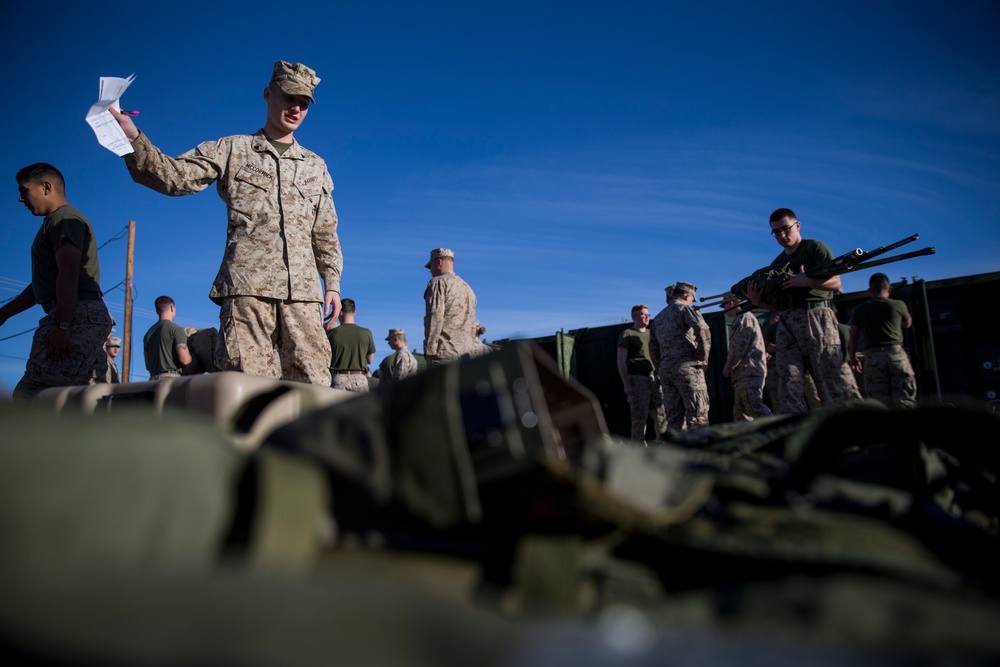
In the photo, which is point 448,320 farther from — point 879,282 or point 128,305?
point 128,305

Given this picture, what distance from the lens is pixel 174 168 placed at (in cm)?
322

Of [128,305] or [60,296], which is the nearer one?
[60,296]

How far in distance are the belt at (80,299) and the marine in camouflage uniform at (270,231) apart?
0.80m

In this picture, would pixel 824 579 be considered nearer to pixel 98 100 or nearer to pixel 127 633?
pixel 127 633

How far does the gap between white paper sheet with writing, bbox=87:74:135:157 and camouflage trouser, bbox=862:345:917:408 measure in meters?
6.92

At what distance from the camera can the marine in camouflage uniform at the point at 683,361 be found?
716 centimetres

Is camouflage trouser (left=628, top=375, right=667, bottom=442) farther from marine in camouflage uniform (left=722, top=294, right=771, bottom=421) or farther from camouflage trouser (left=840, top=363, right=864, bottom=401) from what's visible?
camouflage trouser (left=840, top=363, right=864, bottom=401)

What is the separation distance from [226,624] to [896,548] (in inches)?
27.2

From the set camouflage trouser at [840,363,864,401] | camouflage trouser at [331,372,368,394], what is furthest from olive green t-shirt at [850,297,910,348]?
camouflage trouser at [331,372,368,394]

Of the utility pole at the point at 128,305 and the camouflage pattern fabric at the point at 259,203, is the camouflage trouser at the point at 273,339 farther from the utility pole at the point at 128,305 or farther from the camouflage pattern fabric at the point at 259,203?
the utility pole at the point at 128,305

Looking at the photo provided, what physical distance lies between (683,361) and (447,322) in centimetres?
266

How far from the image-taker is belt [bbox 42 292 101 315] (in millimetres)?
3586

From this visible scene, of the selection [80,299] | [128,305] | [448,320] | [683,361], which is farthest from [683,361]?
[128,305]

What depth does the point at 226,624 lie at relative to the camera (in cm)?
42
